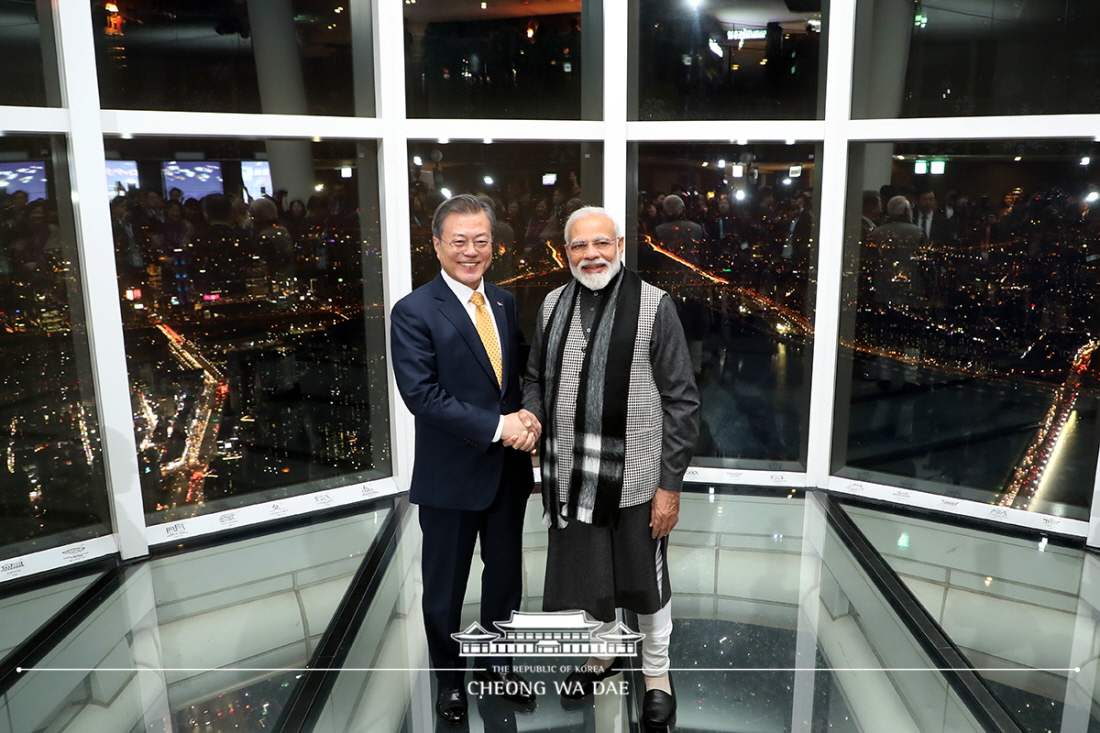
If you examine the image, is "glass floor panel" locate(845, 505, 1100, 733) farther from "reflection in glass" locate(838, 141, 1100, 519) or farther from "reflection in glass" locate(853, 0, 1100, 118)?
"reflection in glass" locate(853, 0, 1100, 118)

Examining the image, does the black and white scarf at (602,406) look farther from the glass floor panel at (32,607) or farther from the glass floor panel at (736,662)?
the glass floor panel at (32,607)

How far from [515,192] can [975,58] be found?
2.25 metres

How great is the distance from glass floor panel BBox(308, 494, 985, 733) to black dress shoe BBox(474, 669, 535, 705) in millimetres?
29

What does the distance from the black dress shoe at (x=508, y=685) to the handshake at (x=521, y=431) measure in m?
0.79

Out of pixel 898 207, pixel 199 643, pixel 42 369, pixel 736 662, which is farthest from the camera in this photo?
pixel 898 207

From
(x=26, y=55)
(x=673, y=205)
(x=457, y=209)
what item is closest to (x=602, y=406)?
(x=457, y=209)

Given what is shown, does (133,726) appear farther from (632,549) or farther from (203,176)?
(203,176)

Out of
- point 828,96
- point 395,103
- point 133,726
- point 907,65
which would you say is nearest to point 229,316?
point 395,103

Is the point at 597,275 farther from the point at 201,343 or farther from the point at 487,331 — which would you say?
the point at 201,343

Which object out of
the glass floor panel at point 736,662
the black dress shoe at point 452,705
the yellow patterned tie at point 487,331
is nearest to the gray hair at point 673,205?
the glass floor panel at point 736,662

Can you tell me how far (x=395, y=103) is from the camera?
12.6 ft

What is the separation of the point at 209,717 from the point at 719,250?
3.12 meters

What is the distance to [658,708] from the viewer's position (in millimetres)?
2355

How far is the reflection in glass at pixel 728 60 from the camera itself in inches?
152
